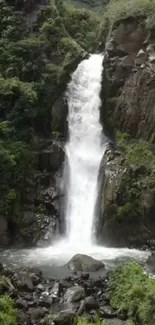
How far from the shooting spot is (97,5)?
42312mm

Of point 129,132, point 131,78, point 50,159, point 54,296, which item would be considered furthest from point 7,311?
point 131,78

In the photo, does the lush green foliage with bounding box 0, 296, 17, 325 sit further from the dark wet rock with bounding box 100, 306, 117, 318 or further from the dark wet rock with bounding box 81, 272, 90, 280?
the dark wet rock with bounding box 81, 272, 90, 280

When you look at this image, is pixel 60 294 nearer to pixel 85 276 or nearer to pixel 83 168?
pixel 85 276

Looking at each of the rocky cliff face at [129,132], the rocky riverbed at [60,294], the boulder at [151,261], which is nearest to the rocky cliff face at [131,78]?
the rocky cliff face at [129,132]

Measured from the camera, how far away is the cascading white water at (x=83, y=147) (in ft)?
77.8

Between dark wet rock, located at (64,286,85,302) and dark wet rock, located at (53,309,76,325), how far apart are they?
1.46m

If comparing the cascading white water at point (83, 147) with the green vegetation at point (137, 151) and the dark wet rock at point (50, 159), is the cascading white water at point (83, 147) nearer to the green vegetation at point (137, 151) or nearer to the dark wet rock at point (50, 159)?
the dark wet rock at point (50, 159)

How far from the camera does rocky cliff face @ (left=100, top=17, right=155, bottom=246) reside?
22.8 meters

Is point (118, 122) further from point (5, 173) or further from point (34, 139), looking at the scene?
point (5, 173)

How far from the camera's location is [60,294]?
52.2 feet

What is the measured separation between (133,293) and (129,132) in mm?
14452

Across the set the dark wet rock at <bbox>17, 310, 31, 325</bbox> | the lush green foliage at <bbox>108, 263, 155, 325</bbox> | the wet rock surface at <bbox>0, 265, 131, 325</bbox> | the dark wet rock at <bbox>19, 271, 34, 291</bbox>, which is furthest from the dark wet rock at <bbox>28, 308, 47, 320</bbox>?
the lush green foliage at <bbox>108, 263, 155, 325</bbox>

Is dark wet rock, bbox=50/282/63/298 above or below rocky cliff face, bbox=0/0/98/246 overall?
below

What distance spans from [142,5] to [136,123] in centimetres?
765
